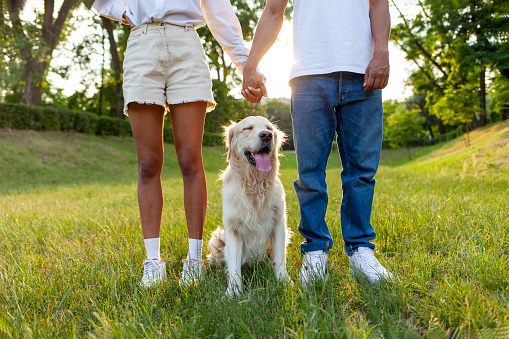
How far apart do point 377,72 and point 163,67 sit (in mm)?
1434

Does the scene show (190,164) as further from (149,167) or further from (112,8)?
(112,8)

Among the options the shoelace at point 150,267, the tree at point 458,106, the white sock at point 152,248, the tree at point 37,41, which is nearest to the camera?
the shoelace at point 150,267

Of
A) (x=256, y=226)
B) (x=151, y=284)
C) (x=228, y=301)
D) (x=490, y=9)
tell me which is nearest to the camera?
(x=228, y=301)

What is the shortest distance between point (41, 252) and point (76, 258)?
2.29 ft

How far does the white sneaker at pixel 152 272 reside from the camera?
212 centimetres

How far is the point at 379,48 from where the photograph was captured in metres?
2.19

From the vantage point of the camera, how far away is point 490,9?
60.3 feet

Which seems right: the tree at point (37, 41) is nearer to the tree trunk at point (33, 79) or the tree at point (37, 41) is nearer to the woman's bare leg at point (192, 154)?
the tree trunk at point (33, 79)

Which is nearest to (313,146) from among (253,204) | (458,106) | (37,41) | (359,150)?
(359,150)

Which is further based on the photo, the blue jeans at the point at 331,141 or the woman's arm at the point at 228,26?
the woman's arm at the point at 228,26

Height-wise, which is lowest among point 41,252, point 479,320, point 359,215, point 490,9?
point 41,252

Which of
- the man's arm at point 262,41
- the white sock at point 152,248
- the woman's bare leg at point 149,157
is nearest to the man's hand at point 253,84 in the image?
the man's arm at point 262,41

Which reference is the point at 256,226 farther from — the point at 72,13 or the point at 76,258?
the point at 72,13

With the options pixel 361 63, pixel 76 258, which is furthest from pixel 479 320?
pixel 76 258
